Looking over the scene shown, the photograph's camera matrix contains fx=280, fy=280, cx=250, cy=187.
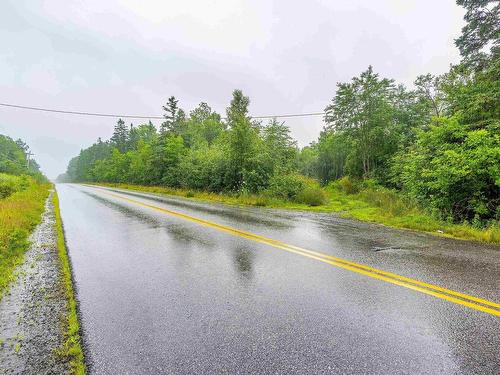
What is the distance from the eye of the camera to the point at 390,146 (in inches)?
1171

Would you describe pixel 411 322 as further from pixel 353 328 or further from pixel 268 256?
pixel 268 256

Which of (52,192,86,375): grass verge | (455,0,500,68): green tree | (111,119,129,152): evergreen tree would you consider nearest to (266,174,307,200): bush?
(455,0,500,68): green tree

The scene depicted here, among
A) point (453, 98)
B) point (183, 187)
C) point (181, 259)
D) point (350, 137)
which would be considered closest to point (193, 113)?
point (183, 187)

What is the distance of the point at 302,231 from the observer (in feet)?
25.6

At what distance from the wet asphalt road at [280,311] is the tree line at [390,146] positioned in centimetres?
386

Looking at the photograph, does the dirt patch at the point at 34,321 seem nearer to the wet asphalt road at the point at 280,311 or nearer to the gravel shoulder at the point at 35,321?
the gravel shoulder at the point at 35,321

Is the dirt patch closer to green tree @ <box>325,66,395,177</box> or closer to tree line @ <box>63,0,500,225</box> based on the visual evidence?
tree line @ <box>63,0,500,225</box>

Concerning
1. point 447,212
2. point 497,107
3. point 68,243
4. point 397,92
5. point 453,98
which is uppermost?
point 397,92

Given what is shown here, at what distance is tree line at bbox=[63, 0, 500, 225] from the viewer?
893 cm

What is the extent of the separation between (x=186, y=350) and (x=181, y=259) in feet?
9.61

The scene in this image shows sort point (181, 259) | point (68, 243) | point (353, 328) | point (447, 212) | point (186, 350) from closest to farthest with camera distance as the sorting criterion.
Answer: point (186, 350) < point (353, 328) < point (181, 259) < point (68, 243) < point (447, 212)

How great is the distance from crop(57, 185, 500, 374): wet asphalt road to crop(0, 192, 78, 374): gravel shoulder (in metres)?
0.26

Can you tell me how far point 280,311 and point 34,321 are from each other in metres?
2.84

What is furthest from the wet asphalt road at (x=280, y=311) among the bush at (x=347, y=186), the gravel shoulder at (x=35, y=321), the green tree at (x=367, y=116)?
the green tree at (x=367, y=116)
